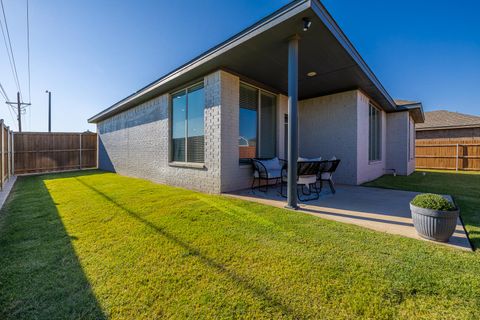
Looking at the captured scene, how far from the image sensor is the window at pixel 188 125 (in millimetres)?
5848

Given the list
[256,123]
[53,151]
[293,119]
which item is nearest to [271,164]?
[256,123]

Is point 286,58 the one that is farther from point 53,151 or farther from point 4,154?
point 53,151

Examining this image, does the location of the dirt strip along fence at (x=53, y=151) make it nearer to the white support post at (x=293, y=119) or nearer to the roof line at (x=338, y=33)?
the white support post at (x=293, y=119)

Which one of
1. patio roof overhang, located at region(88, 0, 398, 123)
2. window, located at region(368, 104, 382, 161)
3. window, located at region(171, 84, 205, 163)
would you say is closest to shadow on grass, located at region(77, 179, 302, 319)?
window, located at region(171, 84, 205, 163)

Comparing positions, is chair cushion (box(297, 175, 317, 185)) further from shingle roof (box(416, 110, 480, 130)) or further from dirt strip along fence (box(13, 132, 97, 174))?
shingle roof (box(416, 110, 480, 130))

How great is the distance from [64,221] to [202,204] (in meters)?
2.25

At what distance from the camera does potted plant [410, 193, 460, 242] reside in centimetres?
235

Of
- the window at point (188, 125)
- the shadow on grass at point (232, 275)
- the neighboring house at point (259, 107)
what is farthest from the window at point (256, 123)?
the shadow on grass at point (232, 275)

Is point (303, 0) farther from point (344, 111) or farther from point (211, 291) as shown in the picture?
point (344, 111)

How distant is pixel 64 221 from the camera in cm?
339

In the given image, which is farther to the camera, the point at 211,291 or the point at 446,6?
the point at 446,6

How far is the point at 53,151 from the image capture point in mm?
11680

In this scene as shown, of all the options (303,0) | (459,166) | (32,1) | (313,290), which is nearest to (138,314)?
(313,290)

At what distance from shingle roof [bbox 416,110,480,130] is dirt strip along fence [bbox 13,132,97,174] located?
72.1 ft
